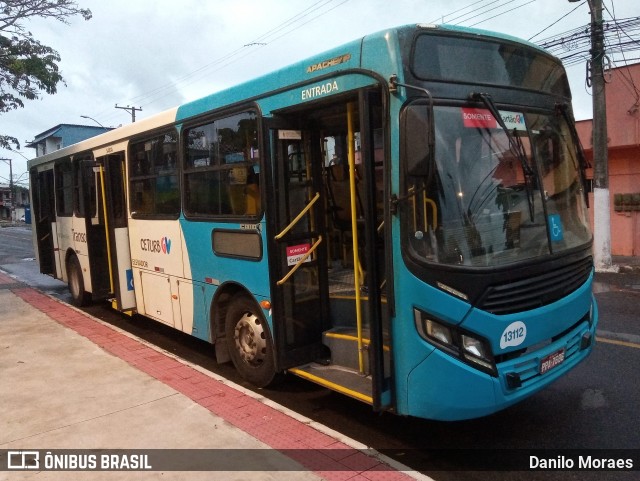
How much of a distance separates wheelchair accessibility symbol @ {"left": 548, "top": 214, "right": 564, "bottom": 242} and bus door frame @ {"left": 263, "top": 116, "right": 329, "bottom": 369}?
6.31ft

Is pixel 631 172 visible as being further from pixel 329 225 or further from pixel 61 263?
pixel 61 263

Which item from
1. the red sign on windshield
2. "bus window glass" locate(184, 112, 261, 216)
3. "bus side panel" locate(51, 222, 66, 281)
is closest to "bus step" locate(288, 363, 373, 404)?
"bus window glass" locate(184, 112, 261, 216)

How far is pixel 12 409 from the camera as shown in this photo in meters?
4.66

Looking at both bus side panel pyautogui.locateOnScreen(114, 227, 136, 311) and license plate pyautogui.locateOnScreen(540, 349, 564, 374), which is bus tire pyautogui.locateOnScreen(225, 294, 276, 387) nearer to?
license plate pyautogui.locateOnScreen(540, 349, 564, 374)

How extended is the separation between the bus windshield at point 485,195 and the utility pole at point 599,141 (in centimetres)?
957

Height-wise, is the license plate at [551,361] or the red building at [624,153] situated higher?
the red building at [624,153]

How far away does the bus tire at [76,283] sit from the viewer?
9.37m

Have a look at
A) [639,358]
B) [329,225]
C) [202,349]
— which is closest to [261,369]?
[329,225]

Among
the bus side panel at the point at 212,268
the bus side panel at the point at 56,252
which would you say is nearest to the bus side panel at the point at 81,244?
the bus side panel at the point at 56,252

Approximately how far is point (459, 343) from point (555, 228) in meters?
1.27

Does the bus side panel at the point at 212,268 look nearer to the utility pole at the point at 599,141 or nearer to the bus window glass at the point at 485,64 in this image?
the bus window glass at the point at 485,64

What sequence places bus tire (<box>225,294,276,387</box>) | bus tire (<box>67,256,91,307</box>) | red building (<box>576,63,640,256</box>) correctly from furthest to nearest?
red building (<box>576,63,640,256</box>) < bus tire (<box>67,256,91,307</box>) < bus tire (<box>225,294,276,387</box>)

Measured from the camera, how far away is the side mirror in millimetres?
3258

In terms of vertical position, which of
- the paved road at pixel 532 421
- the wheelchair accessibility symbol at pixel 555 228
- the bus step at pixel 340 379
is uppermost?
the wheelchair accessibility symbol at pixel 555 228
